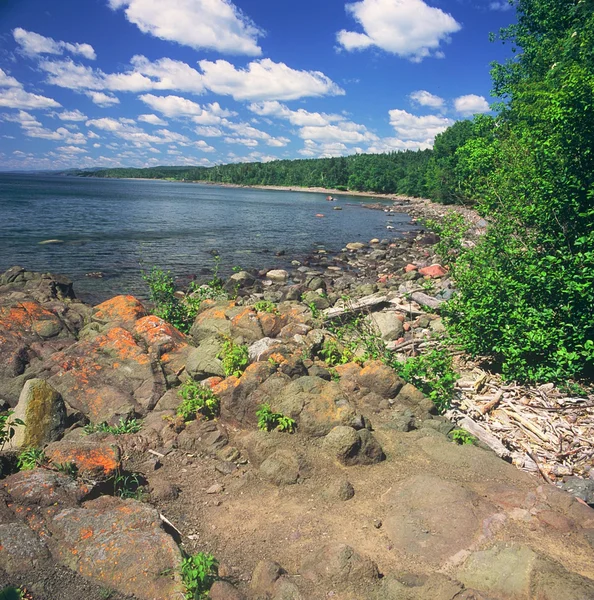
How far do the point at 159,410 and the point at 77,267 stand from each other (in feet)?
63.7

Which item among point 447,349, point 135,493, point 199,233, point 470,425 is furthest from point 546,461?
point 199,233

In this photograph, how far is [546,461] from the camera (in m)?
6.63

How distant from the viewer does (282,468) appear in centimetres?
608

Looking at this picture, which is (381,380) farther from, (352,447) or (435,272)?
(435,272)

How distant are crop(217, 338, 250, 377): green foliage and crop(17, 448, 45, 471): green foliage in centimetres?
331

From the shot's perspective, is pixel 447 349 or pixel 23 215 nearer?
pixel 447 349

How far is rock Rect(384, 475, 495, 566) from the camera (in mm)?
4629

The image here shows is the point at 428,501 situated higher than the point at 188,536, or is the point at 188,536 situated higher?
the point at 428,501

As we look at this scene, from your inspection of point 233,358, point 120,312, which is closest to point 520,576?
point 233,358

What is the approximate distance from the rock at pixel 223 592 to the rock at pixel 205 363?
464 cm

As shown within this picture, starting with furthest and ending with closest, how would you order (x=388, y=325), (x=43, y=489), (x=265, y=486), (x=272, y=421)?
(x=388, y=325) → (x=272, y=421) → (x=265, y=486) → (x=43, y=489)

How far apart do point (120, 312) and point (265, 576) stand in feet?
29.2

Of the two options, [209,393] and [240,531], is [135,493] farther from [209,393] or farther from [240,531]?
[209,393]

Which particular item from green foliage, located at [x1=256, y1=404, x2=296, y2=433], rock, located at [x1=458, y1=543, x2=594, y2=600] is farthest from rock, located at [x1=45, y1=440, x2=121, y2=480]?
rock, located at [x1=458, y1=543, x2=594, y2=600]
